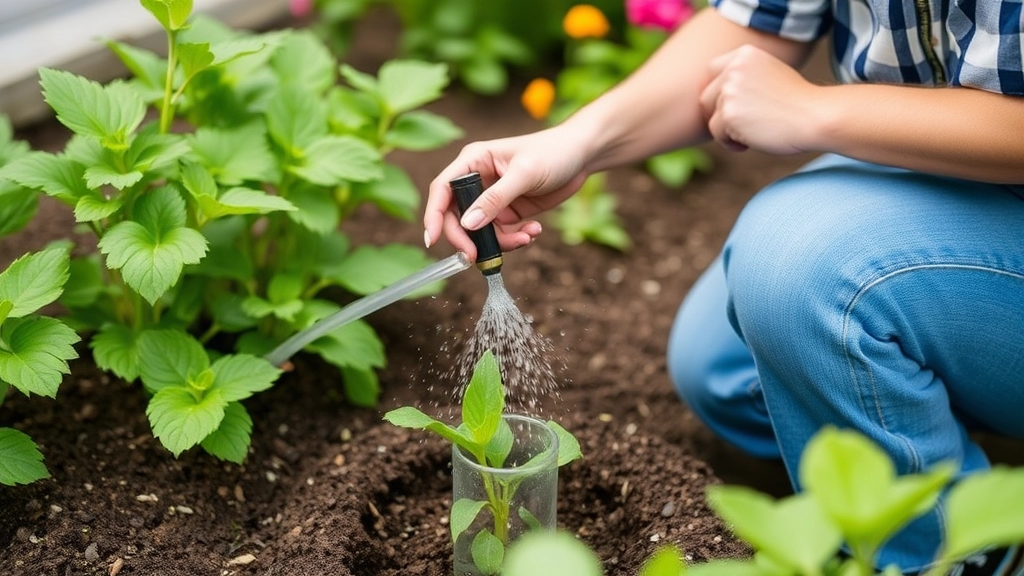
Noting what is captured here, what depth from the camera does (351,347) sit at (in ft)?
4.39

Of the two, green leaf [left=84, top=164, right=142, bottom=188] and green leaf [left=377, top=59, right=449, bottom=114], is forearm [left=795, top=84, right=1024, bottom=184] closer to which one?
green leaf [left=377, top=59, right=449, bottom=114]

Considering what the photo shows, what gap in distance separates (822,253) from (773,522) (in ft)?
1.74

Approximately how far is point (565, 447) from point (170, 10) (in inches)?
25.9

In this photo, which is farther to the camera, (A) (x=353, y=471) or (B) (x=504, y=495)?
(A) (x=353, y=471)

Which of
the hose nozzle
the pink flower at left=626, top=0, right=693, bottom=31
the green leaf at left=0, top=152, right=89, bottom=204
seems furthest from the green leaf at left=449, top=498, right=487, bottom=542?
the pink flower at left=626, top=0, right=693, bottom=31

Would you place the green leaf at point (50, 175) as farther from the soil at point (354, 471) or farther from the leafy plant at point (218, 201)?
the soil at point (354, 471)

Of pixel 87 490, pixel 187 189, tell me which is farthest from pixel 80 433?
pixel 187 189

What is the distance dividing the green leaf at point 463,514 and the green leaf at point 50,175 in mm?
549

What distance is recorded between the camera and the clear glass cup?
1051 millimetres

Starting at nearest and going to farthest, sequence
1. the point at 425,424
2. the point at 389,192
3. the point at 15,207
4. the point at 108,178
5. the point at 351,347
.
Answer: the point at 425,424 → the point at 108,178 → the point at 15,207 → the point at 351,347 → the point at 389,192

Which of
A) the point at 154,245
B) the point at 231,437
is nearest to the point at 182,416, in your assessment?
the point at 231,437

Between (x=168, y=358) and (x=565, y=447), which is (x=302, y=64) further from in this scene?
(x=565, y=447)

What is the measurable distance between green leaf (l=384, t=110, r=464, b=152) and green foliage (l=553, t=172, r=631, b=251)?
0.43 metres

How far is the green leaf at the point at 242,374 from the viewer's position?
116cm
